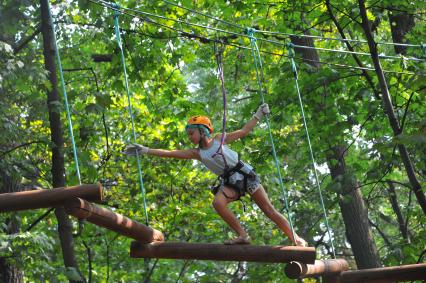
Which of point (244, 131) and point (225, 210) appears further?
point (244, 131)

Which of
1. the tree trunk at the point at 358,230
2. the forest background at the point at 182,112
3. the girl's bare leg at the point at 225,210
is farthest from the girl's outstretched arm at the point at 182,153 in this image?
the tree trunk at the point at 358,230

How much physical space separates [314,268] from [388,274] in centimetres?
111

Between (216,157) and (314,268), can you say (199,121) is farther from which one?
(314,268)

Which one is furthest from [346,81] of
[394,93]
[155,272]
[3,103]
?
[155,272]

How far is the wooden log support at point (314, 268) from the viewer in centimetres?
551

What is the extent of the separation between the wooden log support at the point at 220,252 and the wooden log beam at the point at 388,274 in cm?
118

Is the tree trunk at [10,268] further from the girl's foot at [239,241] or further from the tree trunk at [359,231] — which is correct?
the tree trunk at [359,231]

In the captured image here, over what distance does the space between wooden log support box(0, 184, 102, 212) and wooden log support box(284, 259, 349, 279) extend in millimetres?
1655

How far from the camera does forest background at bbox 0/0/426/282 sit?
8242 mm

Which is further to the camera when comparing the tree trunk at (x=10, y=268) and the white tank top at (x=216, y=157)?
the tree trunk at (x=10, y=268)

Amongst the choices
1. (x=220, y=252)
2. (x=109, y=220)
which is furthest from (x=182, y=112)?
(x=109, y=220)

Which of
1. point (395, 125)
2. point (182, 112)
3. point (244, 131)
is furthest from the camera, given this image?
point (182, 112)

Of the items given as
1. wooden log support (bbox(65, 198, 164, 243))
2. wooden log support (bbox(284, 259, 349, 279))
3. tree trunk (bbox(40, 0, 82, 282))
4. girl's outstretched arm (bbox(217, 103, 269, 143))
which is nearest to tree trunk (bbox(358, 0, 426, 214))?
wooden log support (bbox(284, 259, 349, 279))

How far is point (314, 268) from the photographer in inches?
229
